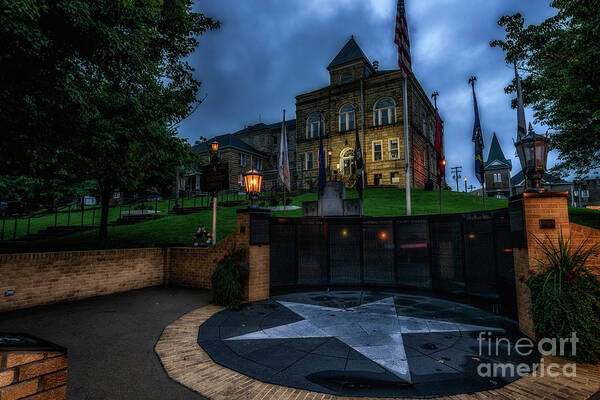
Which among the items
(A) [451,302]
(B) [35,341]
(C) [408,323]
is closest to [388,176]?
(A) [451,302]

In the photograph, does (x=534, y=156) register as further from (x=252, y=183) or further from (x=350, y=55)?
(x=350, y=55)

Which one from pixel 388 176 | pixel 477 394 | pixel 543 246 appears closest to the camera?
pixel 477 394

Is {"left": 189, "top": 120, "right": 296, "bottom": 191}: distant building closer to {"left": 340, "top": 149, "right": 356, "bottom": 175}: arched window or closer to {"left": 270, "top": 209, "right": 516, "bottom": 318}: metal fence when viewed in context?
{"left": 340, "top": 149, "right": 356, "bottom": 175}: arched window

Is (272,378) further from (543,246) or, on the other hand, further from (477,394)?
(543,246)

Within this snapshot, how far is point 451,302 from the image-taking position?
7.55 meters

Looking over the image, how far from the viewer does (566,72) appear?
1021 cm

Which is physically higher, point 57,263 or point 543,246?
point 543,246

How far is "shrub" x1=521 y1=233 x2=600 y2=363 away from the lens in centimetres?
400

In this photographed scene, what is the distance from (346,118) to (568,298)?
111ft

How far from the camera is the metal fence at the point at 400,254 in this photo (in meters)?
6.71

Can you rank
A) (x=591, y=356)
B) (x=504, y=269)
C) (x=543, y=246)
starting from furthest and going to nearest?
(x=504, y=269), (x=543, y=246), (x=591, y=356)

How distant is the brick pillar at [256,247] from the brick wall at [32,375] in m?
5.97

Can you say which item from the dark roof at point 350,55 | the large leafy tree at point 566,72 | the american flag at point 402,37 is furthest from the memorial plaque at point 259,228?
the dark roof at point 350,55

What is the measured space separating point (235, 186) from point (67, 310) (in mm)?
35294
